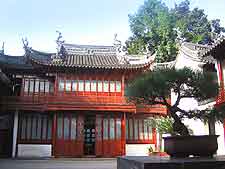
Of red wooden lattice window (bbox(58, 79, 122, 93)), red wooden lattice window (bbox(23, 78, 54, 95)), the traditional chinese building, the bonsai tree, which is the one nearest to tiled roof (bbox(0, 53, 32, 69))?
the traditional chinese building

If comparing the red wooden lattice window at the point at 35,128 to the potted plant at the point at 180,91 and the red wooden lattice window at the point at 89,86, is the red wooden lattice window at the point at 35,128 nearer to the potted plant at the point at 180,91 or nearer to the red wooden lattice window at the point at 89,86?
the red wooden lattice window at the point at 89,86

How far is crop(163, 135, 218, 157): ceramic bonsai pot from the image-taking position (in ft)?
22.3

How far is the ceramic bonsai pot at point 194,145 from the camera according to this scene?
22.3ft

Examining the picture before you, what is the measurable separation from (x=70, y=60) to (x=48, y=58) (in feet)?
5.27

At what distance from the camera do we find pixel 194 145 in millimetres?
6816

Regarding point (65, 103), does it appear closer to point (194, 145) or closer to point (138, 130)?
point (138, 130)

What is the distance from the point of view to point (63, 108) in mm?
20281

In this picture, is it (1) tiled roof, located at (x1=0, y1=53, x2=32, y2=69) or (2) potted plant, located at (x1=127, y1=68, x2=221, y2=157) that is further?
(1) tiled roof, located at (x1=0, y1=53, x2=32, y2=69)

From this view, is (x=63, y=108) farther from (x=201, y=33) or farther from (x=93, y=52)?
(x=201, y=33)

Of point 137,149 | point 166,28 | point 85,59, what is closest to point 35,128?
point 85,59

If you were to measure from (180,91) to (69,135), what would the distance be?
13.9 meters

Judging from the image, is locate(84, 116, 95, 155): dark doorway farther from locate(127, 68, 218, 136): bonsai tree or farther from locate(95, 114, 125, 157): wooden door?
locate(127, 68, 218, 136): bonsai tree

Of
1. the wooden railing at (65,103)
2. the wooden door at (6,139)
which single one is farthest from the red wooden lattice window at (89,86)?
the wooden door at (6,139)

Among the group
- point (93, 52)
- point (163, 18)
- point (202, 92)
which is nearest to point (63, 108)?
point (93, 52)
